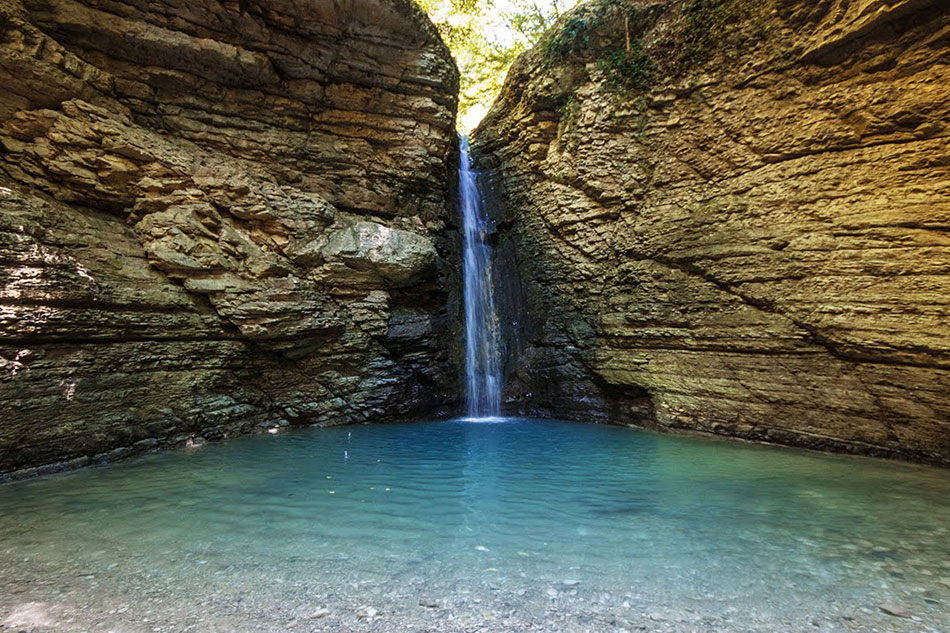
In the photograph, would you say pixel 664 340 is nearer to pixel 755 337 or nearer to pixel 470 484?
pixel 755 337

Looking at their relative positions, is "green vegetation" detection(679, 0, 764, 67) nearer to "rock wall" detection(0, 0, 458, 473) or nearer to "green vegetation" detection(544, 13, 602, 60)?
"green vegetation" detection(544, 13, 602, 60)

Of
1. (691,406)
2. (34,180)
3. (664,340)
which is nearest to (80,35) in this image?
(34,180)

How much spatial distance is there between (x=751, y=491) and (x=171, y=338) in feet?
27.2

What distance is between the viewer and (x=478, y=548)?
2955 mm

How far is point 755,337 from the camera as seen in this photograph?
7.38m

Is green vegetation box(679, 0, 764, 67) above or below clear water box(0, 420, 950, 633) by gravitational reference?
above

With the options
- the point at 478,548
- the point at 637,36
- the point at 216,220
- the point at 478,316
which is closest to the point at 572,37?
the point at 637,36

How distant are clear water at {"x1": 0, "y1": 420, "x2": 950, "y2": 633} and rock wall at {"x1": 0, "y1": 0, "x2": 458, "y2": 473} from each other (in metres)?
1.79

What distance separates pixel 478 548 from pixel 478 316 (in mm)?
8886

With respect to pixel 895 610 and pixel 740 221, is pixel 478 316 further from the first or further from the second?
pixel 895 610

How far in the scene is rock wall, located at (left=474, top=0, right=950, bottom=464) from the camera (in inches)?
242

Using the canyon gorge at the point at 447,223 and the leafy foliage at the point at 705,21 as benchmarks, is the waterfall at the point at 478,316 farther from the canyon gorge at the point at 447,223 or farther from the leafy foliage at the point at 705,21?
the leafy foliage at the point at 705,21

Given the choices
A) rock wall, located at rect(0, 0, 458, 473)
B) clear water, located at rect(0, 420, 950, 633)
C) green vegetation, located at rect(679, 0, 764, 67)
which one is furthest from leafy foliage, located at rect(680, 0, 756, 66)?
clear water, located at rect(0, 420, 950, 633)

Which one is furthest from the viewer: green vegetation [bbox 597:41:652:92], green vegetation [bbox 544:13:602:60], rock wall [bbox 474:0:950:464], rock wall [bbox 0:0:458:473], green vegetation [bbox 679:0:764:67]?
green vegetation [bbox 544:13:602:60]
